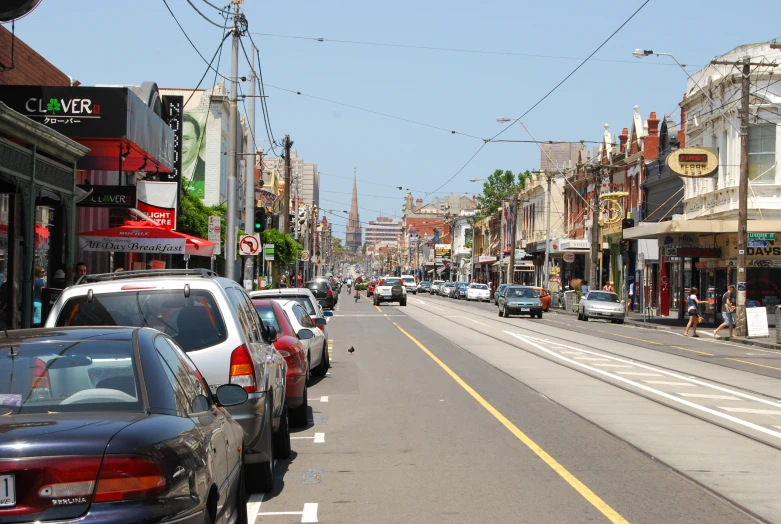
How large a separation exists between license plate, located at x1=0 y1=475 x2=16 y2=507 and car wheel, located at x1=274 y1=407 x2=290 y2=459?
5288mm

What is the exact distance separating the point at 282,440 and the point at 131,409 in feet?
16.1

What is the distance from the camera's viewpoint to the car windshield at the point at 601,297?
4512 cm

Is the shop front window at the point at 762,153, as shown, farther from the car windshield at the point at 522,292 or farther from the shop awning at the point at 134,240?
the shop awning at the point at 134,240

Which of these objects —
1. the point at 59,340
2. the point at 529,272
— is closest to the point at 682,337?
the point at 59,340

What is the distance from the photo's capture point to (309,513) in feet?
24.8

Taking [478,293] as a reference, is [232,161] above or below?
above

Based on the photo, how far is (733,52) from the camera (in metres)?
39.5

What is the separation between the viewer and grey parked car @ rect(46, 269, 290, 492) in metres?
7.91

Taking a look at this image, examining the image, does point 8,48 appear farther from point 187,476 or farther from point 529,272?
point 529,272

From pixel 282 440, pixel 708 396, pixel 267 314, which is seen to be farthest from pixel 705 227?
pixel 282 440

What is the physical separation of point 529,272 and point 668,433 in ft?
251

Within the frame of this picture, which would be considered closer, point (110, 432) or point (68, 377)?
point (110, 432)

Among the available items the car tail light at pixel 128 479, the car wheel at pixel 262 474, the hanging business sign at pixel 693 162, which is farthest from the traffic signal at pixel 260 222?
the car tail light at pixel 128 479

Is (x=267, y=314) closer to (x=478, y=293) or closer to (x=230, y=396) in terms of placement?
(x=230, y=396)
